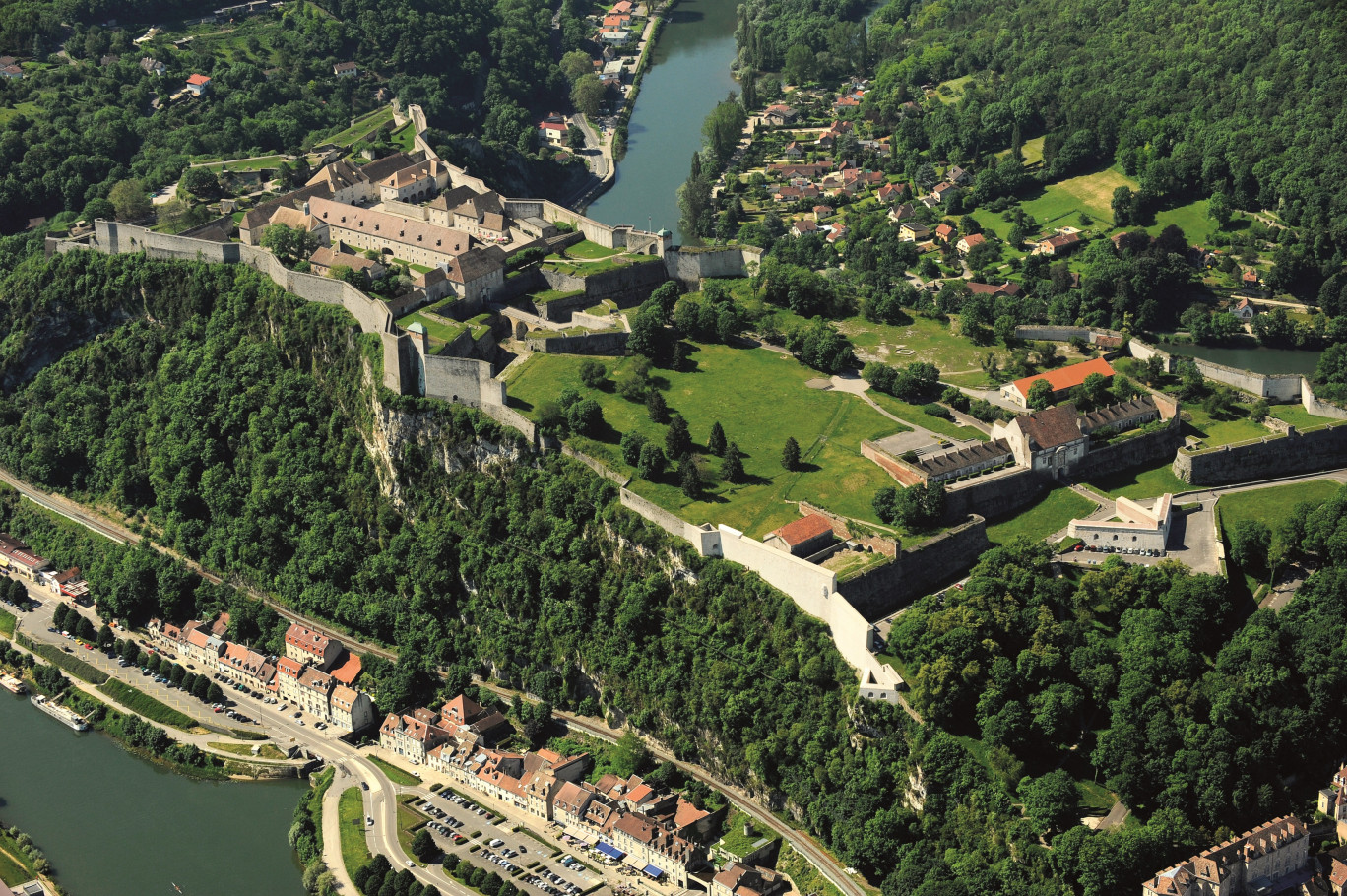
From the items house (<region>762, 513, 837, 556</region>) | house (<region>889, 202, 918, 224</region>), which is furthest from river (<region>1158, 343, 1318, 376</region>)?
house (<region>762, 513, 837, 556</region>)

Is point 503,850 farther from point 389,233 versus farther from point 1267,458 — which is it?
point 389,233

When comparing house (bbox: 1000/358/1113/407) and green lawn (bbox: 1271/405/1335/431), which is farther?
house (bbox: 1000/358/1113/407)

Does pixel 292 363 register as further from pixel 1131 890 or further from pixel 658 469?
pixel 1131 890

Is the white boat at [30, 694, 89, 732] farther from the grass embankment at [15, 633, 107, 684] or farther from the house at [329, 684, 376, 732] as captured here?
the house at [329, 684, 376, 732]

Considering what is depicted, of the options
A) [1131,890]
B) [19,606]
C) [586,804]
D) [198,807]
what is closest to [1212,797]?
[1131,890]

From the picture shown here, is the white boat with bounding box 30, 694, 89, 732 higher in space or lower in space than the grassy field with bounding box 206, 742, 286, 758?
lower

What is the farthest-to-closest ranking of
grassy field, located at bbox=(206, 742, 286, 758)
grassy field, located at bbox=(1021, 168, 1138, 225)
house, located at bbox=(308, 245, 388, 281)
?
1. grassy field, located at bbox=(1021, 168, 1138, 225)
2. house, located at bbox=(308, 245, 388, 281)
3. grassy field, located at bbox=(206, 742, 286, 758)
